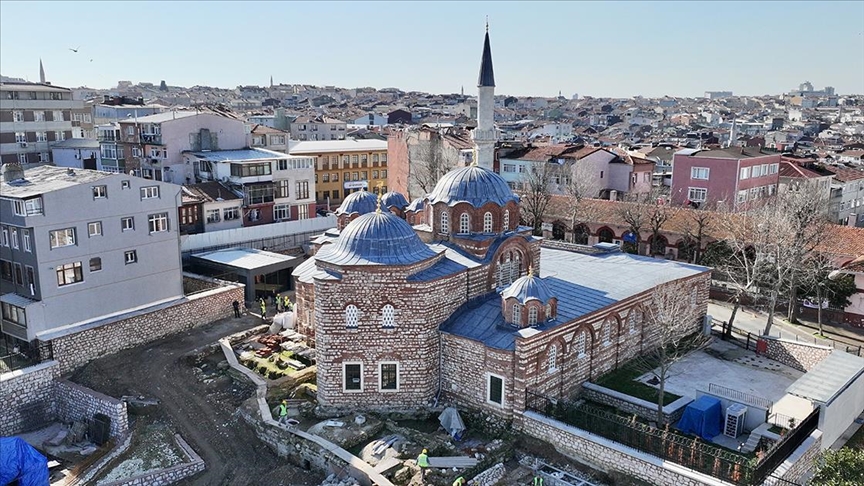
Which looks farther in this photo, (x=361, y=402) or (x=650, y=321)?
(x=650, y=321)

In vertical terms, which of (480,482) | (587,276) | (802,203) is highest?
(802,203)

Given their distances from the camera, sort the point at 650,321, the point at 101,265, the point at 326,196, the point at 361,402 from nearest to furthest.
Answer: the point at 361,402 → the point at 650,321 → the point at 101,265 → the point at 326,196

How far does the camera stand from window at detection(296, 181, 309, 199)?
4847 centimetres

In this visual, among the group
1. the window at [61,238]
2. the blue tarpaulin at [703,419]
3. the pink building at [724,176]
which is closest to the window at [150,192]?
the window at [61,238]

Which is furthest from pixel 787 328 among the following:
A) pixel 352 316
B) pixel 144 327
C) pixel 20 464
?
pixel 20 464

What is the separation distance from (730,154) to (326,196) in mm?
33581

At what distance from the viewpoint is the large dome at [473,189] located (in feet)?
83.1

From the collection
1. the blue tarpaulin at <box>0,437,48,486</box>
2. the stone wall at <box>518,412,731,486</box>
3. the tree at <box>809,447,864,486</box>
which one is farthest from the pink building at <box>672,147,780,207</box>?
the blue tarpaulin at <box>0,437,48,486</box>

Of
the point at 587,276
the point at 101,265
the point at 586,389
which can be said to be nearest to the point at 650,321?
the point at 587,276

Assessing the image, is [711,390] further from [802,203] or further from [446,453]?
[802,203]

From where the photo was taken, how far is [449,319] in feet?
77.0

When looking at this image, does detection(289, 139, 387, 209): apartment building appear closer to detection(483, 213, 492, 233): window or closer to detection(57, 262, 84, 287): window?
detection(57, 262, 84, 287): window

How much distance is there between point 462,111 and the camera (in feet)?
463

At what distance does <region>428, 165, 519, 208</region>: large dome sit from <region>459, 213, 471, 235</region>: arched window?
0.58 meters
